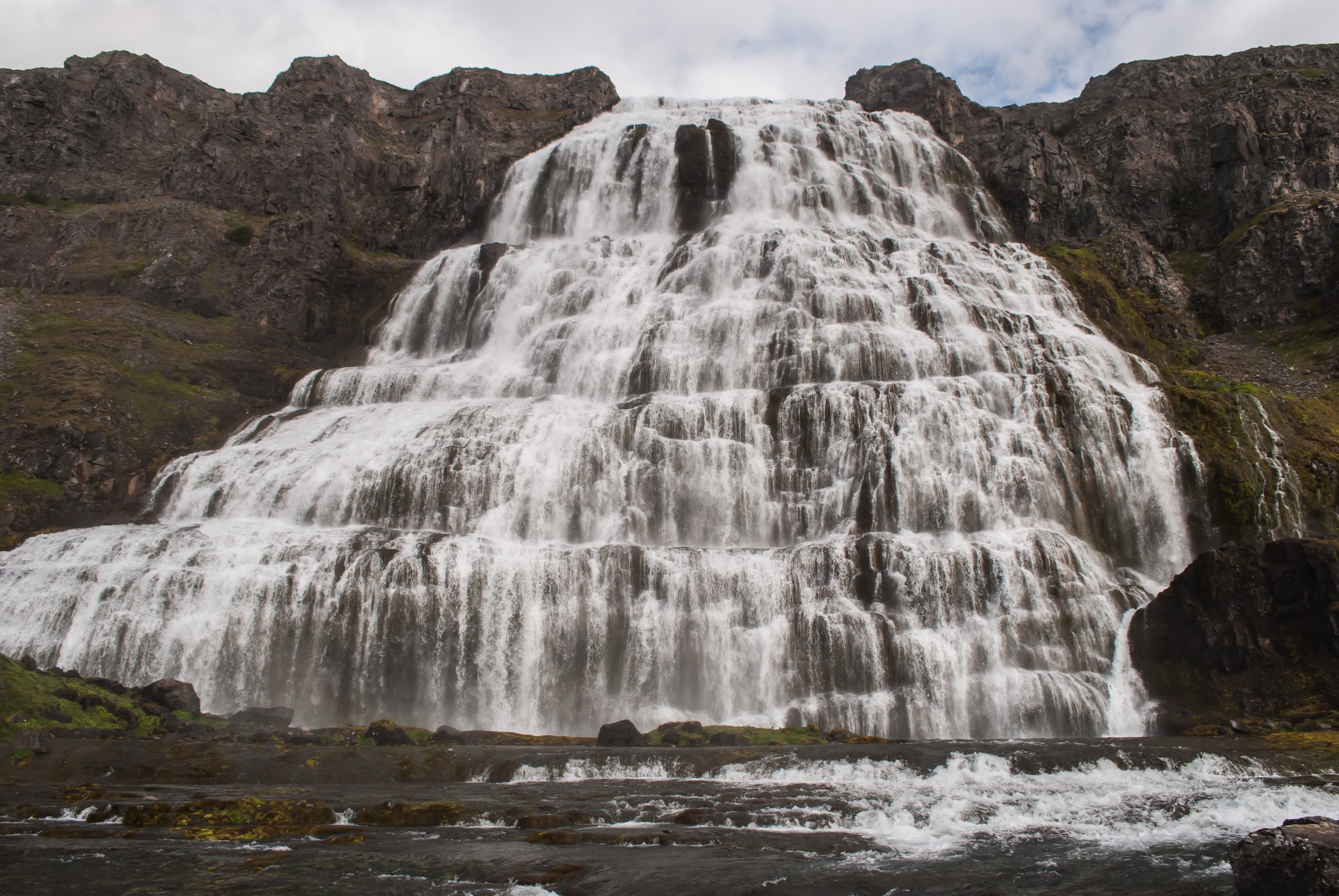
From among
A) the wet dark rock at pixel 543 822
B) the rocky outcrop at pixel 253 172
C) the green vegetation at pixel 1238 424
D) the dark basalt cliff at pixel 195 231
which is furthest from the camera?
the rocky outcrop at pixel 253 172

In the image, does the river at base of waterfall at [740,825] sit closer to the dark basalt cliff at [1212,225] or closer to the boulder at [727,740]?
the boulder at [727,740]

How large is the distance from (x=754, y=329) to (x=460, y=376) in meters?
14.2

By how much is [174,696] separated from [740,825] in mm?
16080

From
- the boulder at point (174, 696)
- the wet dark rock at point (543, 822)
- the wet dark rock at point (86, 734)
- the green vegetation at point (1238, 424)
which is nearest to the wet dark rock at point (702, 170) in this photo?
the green vegetation at point (1238, 424)

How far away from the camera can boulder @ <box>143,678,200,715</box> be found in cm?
2047

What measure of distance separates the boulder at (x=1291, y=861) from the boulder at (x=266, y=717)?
20533 millimetres

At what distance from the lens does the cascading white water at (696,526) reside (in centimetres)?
2314

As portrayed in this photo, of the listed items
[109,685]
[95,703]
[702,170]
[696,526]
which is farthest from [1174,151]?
[95,703]

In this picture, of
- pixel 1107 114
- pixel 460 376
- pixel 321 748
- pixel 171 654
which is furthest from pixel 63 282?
pixel 1107 114

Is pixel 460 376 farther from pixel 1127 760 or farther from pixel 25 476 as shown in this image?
pixel 1127 760

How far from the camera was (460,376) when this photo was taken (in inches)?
1521

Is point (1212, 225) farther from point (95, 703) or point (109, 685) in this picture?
point (95, 703)

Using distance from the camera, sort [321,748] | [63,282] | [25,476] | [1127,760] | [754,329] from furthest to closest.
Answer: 1. [63,282]
2. [754,329]
3. [25,476]
4. [321,748]
5. [1127,760]

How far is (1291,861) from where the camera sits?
7004 mm
